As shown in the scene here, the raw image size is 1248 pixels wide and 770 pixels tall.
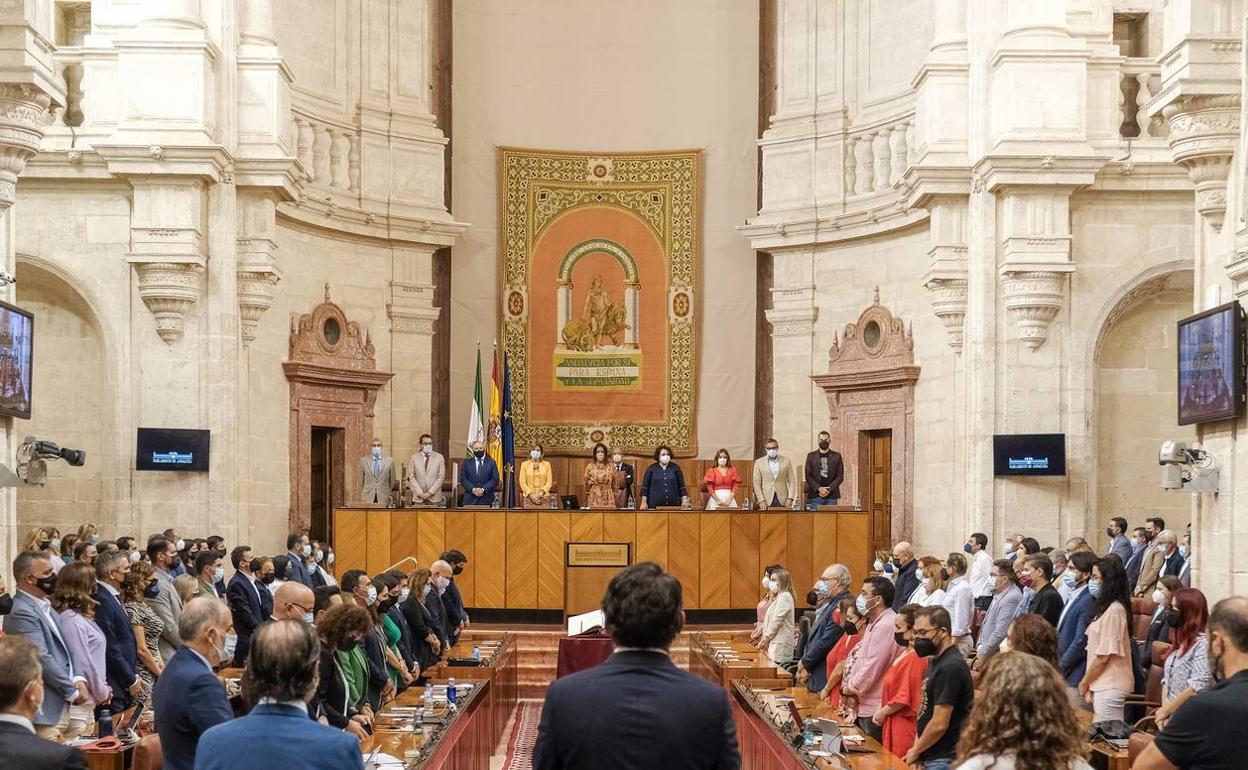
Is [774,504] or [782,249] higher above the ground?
[782,249]

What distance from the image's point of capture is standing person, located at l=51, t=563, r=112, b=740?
23.5 feet

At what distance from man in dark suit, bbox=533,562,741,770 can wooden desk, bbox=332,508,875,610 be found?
38.1 ft

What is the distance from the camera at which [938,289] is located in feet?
48.6

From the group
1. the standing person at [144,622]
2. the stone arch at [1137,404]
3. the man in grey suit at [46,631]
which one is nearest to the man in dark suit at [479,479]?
the stone arch at [1137,404]

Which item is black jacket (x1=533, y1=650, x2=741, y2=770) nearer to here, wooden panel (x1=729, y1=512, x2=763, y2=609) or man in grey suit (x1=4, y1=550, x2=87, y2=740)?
man in grey suit (x1=4, y1=550, x2=87, y2=740)

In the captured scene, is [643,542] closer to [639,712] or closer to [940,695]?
[940,695]

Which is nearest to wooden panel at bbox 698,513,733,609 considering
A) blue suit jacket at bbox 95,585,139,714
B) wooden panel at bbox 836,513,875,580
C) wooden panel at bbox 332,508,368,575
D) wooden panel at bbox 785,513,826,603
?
wooden panel at bbox 785,513,826,603

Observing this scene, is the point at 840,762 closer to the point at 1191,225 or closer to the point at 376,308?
the point at 1191,225

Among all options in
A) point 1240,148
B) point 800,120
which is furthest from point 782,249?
point 1240,148

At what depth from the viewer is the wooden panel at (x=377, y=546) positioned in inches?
589

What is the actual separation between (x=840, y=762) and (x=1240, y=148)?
492 centimetres

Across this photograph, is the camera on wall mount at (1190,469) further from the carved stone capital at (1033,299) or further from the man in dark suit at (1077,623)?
the carved stone capital at (1033,299)

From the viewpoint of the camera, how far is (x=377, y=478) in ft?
53.6

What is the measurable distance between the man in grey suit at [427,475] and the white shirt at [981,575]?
20.1ft
